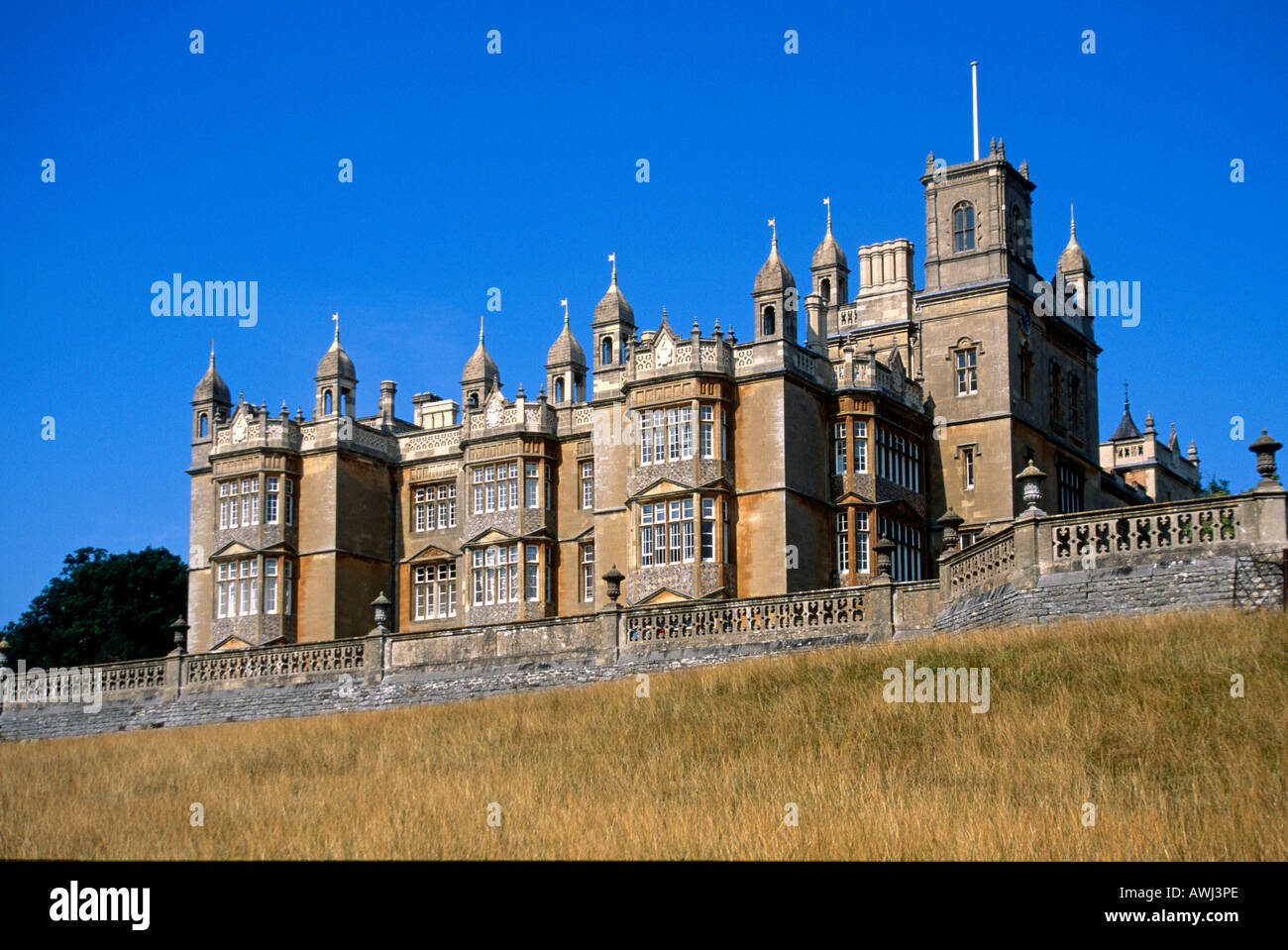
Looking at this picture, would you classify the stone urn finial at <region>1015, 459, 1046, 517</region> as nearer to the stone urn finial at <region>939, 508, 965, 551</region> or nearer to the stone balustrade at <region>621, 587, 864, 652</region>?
the stone urn finial at <region>939, 508, 965, 551</region>

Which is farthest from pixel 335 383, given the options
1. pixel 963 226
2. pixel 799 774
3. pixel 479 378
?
pixel 799 774

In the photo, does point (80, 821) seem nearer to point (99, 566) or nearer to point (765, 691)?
point (765, 691)

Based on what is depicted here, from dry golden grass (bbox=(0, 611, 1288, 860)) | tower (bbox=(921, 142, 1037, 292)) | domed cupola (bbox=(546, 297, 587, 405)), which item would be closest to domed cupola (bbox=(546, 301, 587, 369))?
domed cupola (bbox=(546, 297, 587, 405))

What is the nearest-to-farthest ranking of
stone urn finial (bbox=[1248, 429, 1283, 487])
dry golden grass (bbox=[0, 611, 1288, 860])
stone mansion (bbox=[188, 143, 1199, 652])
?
dry golden grass (bbox=[0, 611, 1288, 860])
stone urn finial (bbox=[1248, 429, 1283, 487])
stone mansion (bbox=[188, 143, 1199, 652])

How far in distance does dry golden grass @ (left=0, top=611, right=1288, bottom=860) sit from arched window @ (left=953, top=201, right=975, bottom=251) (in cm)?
2143

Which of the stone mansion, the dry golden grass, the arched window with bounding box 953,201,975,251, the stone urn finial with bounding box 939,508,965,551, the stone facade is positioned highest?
the arched window with bounding box 953,201,975,251

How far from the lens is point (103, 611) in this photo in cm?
6950

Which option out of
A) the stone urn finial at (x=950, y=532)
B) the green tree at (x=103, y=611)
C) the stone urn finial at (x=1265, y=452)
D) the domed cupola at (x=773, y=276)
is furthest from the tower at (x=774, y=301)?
the green tree at (x=103, y=611)

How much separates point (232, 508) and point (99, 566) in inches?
804

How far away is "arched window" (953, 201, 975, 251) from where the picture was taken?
160 feet

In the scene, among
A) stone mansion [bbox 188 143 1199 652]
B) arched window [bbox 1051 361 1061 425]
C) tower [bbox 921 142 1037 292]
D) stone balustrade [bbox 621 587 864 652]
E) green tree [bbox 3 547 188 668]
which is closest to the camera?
stone balustrade [bbox 621 587 864 652]

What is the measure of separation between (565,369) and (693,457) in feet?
35.6

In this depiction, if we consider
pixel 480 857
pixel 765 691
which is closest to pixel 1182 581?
pixel 765 691
